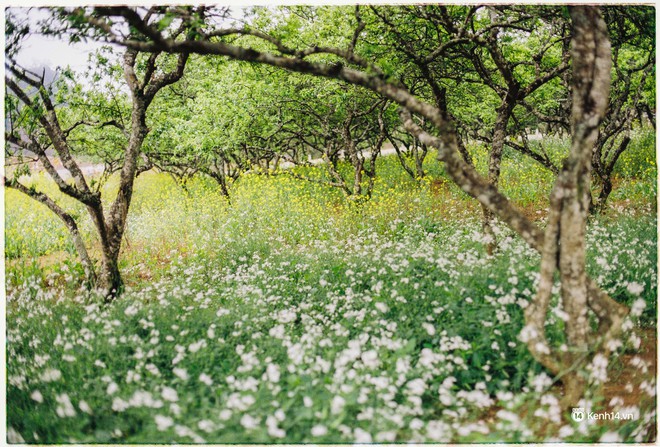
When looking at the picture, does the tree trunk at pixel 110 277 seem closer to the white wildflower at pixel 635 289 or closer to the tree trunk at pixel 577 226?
the tree trunk at pixel 577 226

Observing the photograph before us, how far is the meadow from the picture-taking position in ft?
11.3

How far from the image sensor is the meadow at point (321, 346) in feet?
11.3

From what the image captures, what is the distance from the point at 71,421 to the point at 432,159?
14.4 m

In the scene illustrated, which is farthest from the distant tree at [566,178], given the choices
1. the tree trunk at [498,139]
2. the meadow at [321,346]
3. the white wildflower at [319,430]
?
the tree trunk at [498,139]

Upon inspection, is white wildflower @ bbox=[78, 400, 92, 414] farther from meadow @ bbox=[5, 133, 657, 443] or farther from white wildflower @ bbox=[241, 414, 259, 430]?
white wildflower @ bbox=[241, 414, 259, 430]

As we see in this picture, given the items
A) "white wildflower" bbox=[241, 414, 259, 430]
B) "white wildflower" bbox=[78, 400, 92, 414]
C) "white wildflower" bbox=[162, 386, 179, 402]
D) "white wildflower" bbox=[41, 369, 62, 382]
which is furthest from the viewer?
→ "white wildflower" bbox=[41, 369, 62, 382]

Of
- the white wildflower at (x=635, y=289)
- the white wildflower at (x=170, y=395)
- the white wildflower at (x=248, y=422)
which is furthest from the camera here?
the white wildflower at (x=635, y=289)

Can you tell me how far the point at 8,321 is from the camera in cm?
513

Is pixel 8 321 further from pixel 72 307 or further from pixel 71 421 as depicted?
pixel 71 421

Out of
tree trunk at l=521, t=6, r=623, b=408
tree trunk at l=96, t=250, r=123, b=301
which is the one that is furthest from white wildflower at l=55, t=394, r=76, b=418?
tree trunk at l=521, t=6, r=623, b=408

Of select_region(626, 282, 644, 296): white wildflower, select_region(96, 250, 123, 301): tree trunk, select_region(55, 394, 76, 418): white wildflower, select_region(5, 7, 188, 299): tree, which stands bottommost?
select_region(55, 394, 76, 418): white wildflower

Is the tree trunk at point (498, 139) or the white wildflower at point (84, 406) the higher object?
the tree trunk at point (498, 139)

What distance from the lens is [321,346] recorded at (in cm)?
443

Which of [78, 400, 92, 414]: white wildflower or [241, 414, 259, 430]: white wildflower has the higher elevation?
[241, 414, 259, 430]: white wildflower
